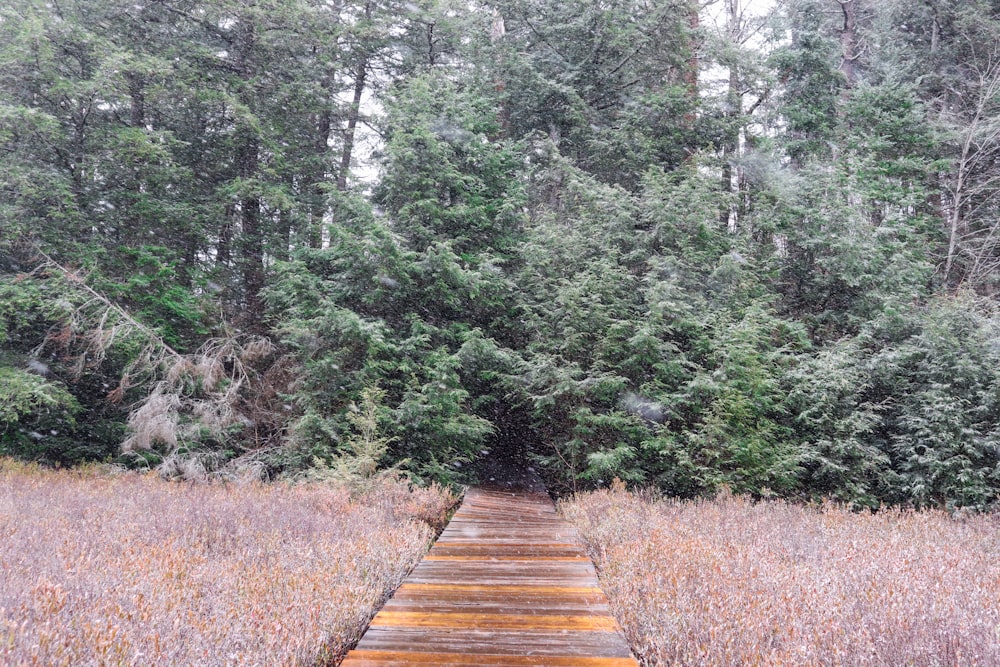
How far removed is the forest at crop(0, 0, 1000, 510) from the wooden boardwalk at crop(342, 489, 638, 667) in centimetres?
338

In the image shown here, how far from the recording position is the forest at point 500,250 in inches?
377

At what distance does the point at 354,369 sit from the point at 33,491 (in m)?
4.99

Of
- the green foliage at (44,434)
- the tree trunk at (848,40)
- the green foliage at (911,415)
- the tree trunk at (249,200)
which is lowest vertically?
the green foliage at (44,434)

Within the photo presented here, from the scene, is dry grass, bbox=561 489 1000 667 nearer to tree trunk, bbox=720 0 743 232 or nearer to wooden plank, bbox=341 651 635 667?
wooden plank, bbox=341 651 635 667

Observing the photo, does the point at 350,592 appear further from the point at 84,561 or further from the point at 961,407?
the point at 961,407

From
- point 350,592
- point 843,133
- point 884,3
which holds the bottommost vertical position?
point 350,592

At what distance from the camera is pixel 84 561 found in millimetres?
3977

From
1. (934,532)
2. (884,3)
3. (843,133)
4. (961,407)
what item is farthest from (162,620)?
(884,3)

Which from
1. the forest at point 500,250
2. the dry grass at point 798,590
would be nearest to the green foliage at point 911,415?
the forest at point 500,250

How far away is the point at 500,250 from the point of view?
12609 millimetres

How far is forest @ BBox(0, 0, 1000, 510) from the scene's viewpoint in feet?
31.4

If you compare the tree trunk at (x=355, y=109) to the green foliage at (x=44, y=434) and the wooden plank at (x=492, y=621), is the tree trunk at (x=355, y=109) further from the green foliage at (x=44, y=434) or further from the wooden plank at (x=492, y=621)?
the wooden plank at (x=492, y=621)

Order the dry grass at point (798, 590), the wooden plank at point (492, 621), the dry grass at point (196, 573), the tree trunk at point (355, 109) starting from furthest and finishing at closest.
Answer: the tree trunk at point (355, 109)
the wooden plank at point (492, 621)
the dry grass at point (798, 590)
the dry grass at point (196, 573)

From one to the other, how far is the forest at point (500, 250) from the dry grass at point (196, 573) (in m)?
2.31
